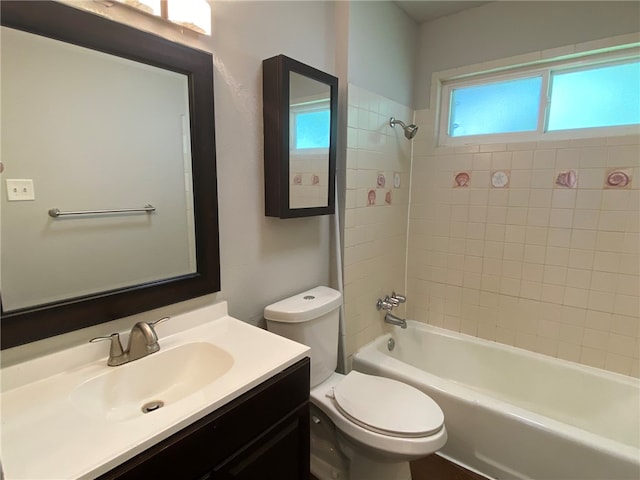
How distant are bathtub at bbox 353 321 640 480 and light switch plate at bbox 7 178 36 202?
167 cm

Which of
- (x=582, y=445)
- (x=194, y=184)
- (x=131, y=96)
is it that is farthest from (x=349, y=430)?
(x=131, y=96)

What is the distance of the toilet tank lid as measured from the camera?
4.68 feet

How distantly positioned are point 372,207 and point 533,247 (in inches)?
40.0

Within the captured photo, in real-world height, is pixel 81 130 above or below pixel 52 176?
above

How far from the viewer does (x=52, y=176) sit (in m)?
0.91

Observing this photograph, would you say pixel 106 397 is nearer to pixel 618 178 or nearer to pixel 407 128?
A: pixel 407 128

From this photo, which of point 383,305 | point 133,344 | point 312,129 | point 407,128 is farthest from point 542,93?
point 133,344

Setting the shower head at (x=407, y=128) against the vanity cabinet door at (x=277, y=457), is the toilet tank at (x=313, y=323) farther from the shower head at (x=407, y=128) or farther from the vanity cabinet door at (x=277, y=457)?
the shower head at (x=407, y=128)

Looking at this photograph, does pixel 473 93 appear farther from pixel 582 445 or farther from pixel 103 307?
pixel 103 307

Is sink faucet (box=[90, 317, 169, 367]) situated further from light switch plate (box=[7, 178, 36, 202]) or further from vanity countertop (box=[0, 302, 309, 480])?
light switch plate (box=[7, 178, 36, 202])

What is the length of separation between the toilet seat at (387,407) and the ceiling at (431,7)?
218cm

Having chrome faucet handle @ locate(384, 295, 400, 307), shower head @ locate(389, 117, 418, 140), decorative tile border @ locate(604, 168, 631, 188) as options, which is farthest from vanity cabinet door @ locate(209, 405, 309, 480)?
decorative tile border @ locate(604, 168, 631, 188)

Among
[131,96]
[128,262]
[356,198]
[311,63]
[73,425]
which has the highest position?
[311,63]

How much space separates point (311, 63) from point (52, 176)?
1.22 m
